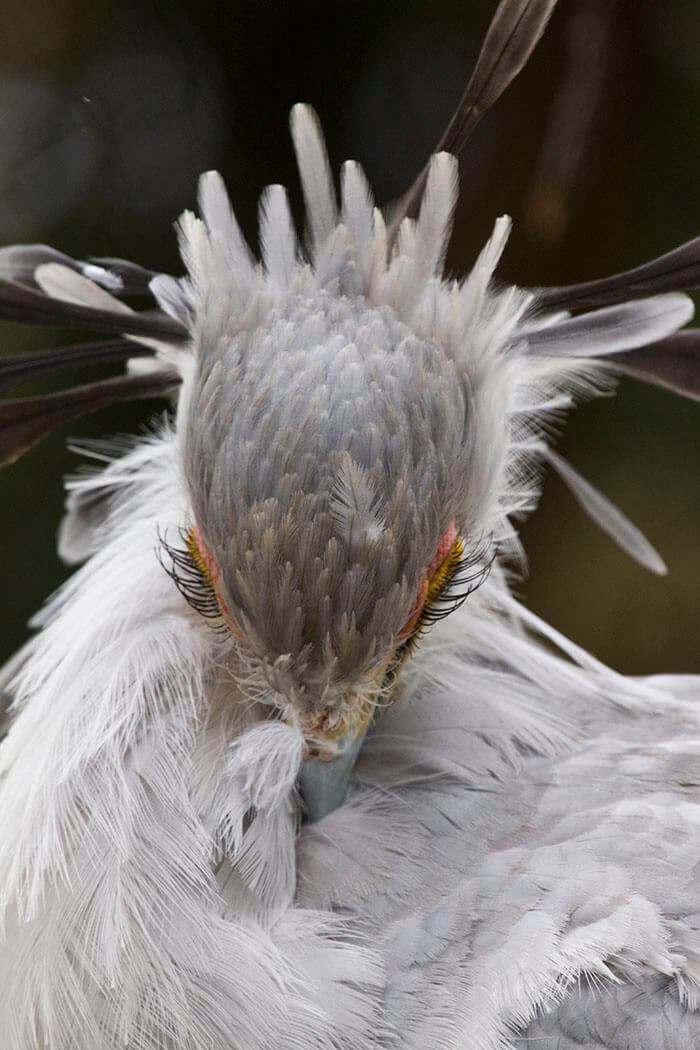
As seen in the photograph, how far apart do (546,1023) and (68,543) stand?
709 millimetres

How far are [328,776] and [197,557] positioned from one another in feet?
0.69

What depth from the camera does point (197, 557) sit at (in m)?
0.90

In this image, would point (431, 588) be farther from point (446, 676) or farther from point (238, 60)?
point (238, 60)

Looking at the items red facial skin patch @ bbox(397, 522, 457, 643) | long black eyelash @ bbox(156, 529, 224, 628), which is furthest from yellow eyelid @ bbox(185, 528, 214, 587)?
red facial skin patch @ bbox(397, 522, 457, 643)

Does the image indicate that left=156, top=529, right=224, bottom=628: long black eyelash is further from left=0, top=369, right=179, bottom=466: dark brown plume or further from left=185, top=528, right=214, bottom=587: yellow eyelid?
left=0, top=369, right=179, bottom=466: dark brown plume

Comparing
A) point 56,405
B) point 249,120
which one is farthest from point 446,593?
point 249,120

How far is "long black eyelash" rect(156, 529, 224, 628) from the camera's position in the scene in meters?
0.91

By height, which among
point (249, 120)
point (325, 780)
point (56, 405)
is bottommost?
point (325, 780)

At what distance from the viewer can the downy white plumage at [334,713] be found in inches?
31.5

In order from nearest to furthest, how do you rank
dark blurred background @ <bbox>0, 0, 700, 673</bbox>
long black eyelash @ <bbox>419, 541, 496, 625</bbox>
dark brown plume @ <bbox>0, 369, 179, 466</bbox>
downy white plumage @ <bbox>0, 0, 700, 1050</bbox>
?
downy white plumage @ <bbox>0, 0, 700, 1050</bbox>, long black eyelash @ <bbox>419, 541, 496, 625</bbox>, dark brown plume @ <bbox>0, 369, 179, 466</bbox>, dark blurred background @ <bbox>0, 0, 700, 673</bbox>

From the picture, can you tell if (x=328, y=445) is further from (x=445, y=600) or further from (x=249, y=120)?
(x=249, y=120)

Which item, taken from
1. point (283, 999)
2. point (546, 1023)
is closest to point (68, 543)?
point (283, 999)

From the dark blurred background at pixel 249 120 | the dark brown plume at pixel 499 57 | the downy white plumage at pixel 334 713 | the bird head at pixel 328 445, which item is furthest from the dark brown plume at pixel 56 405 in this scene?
the dark blurred background at pixel 249 120

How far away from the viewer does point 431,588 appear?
888mm
